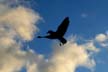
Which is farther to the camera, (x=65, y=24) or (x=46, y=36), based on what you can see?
(x=65, y=24)

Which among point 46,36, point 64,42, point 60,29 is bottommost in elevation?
point 64,42

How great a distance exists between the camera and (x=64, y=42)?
24953 mm

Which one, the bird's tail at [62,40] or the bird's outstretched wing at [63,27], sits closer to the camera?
the bird's tail at [62,40]

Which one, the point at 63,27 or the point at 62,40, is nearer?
the point at 62,40

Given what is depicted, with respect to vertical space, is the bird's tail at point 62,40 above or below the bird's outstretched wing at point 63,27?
below

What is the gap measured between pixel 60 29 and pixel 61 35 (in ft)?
3.92

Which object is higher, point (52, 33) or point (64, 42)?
point (52, 33)

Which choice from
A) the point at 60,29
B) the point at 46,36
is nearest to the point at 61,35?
the point at 60,29

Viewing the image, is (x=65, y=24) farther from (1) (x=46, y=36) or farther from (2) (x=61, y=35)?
(1) (x=46, y=36)

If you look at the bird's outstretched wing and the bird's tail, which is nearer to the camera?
the bird's tail

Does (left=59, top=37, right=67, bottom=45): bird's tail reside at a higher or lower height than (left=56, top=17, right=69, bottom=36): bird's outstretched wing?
lower

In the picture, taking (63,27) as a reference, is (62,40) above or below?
below

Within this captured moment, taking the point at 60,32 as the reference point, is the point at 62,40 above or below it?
below

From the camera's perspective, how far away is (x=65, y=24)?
27016 mm
